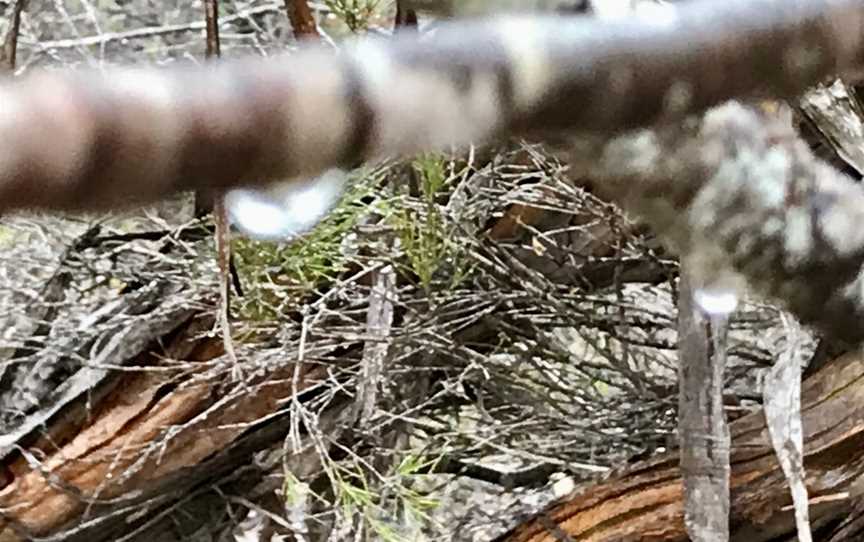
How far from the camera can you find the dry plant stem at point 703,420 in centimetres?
49

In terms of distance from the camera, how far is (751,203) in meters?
0.30

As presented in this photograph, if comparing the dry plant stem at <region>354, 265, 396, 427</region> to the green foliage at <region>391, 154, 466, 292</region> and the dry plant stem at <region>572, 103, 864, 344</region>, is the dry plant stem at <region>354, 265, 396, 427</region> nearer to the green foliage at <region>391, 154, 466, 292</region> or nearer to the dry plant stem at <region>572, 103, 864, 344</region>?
the green foliage at <region>391, 154, 466, 292</region>

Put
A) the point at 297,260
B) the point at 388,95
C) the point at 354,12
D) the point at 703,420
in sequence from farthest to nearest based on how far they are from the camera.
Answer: the point at 297,260, the point at 354,12, the point at 703,420, the point at 388,95

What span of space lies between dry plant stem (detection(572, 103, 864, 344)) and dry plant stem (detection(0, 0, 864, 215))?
0.32ft

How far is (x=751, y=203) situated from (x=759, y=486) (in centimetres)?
52

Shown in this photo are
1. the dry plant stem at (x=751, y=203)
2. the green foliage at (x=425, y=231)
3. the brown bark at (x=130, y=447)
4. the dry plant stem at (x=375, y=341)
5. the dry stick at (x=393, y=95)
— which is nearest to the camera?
the dry stick at (x=393, y=95)

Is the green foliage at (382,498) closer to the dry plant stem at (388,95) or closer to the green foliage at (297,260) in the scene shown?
the green foliage at (297,260)

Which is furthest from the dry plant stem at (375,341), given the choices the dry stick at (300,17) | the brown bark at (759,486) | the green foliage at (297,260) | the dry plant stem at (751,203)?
the dry plant stem at (751,203)

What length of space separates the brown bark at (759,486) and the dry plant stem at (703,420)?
0.82 feet

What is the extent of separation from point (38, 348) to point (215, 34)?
0.57m

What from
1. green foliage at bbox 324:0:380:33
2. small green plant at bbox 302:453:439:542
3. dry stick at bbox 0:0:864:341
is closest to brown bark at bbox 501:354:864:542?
small green plant at bbox 302:453:439:542

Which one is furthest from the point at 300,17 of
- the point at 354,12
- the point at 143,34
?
the point at 143,34

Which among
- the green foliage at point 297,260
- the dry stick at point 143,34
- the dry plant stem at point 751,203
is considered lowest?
the green foliage at point 297,260

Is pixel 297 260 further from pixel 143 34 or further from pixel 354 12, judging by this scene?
pixel 143 34
